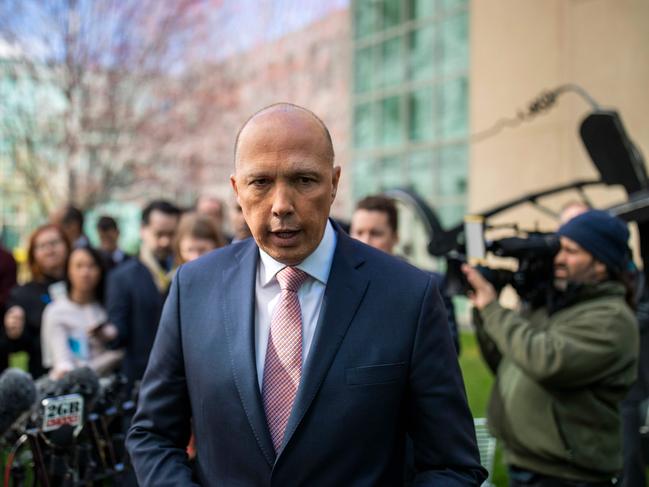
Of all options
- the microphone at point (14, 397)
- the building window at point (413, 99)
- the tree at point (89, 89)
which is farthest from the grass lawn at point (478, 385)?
the tree at point (89, 89)

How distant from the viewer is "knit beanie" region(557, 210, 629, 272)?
11.2ft

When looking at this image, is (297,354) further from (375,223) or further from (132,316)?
(132,316)

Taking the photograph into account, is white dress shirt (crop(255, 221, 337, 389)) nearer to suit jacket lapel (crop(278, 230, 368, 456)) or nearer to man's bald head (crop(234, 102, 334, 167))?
suit jacket lapel (crop(278, 230, 368, 456))

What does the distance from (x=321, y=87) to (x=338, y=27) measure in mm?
1934

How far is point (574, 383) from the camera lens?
327cm

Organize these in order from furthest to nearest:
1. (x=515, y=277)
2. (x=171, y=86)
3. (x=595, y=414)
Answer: (x=171, y=86)
(x=515, y=277)
(x=595, y=414)

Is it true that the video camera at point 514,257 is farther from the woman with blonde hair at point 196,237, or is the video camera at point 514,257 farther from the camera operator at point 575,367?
the woman with blonde hair at point 196,237

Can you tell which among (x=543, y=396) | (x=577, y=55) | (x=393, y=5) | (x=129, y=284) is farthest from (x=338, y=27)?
(x=543, y=396)

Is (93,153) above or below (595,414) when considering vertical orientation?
above

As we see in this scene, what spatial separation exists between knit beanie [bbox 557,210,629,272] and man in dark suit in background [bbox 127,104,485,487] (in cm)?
169

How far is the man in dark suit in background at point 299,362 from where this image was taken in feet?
6.12

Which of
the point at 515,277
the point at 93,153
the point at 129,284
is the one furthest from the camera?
the point at 93,153

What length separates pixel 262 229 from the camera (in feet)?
6.29

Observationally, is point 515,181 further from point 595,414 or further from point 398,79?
point 595,414
